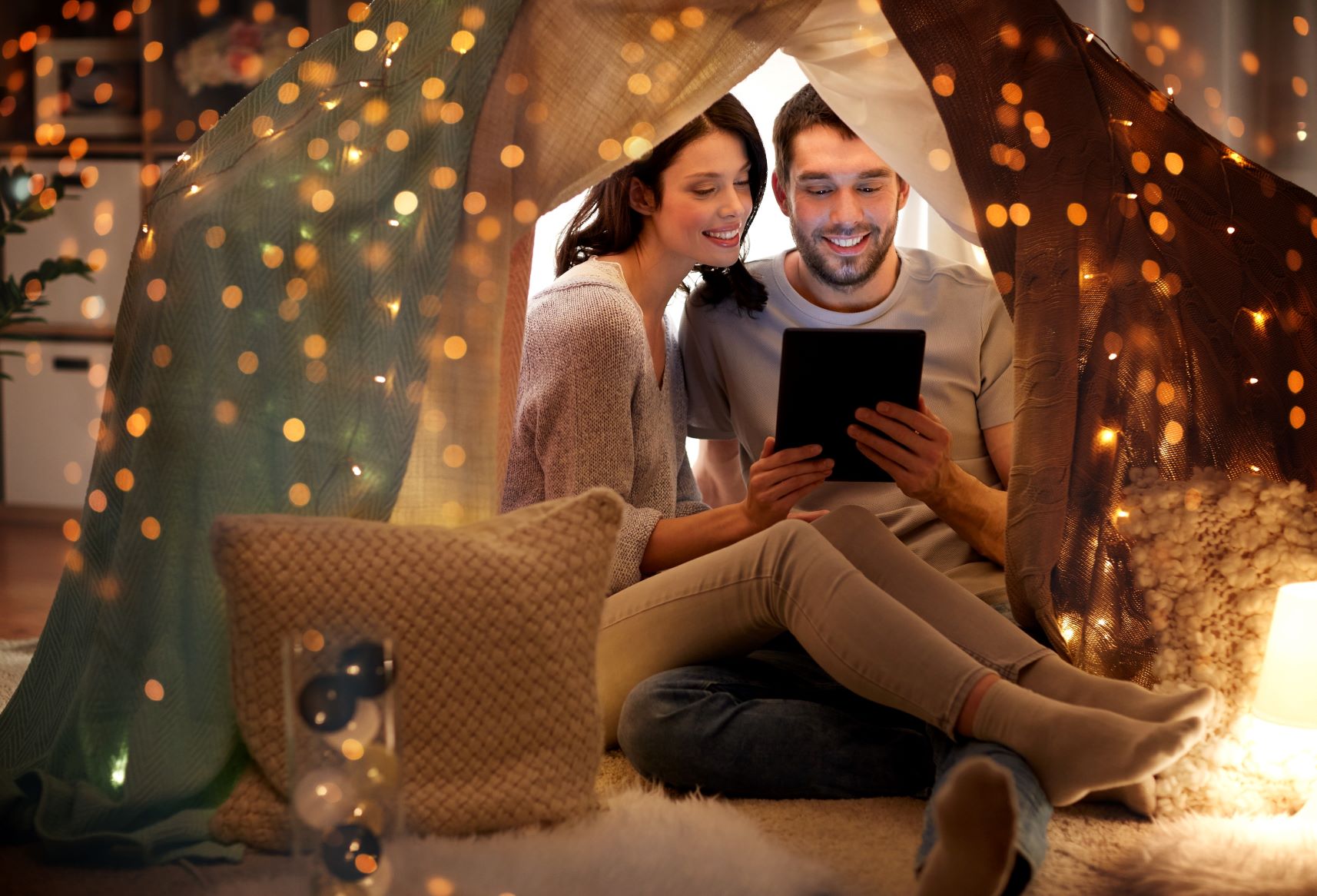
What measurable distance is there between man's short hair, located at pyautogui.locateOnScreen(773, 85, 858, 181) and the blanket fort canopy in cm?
34

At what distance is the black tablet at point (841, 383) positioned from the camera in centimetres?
158

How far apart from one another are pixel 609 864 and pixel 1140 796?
0.60m

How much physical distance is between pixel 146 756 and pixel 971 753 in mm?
871

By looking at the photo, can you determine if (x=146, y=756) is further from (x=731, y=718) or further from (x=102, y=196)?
(x=102, y=196)

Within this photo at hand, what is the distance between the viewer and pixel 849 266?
1.90 metres

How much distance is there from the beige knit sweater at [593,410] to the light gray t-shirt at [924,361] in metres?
0.22

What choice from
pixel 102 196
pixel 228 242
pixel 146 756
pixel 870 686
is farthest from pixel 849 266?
pixel 102 196

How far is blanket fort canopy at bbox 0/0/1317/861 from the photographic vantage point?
1394 mm

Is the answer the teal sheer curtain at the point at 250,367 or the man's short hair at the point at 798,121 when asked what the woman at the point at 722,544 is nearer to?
the man's short hair at the point at 798,121

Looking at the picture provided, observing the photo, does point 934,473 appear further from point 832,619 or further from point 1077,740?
point 1077,740

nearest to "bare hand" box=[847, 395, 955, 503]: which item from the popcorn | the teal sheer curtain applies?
the popcorn

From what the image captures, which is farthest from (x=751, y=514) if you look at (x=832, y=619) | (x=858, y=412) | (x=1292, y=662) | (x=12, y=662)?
(x=12, y=662)

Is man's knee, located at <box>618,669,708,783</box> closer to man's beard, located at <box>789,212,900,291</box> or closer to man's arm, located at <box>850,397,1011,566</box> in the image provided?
man's arm, located at <box>850,397,1011,566</box>

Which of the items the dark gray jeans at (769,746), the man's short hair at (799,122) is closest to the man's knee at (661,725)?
the dark gray jeans at (769,746)
